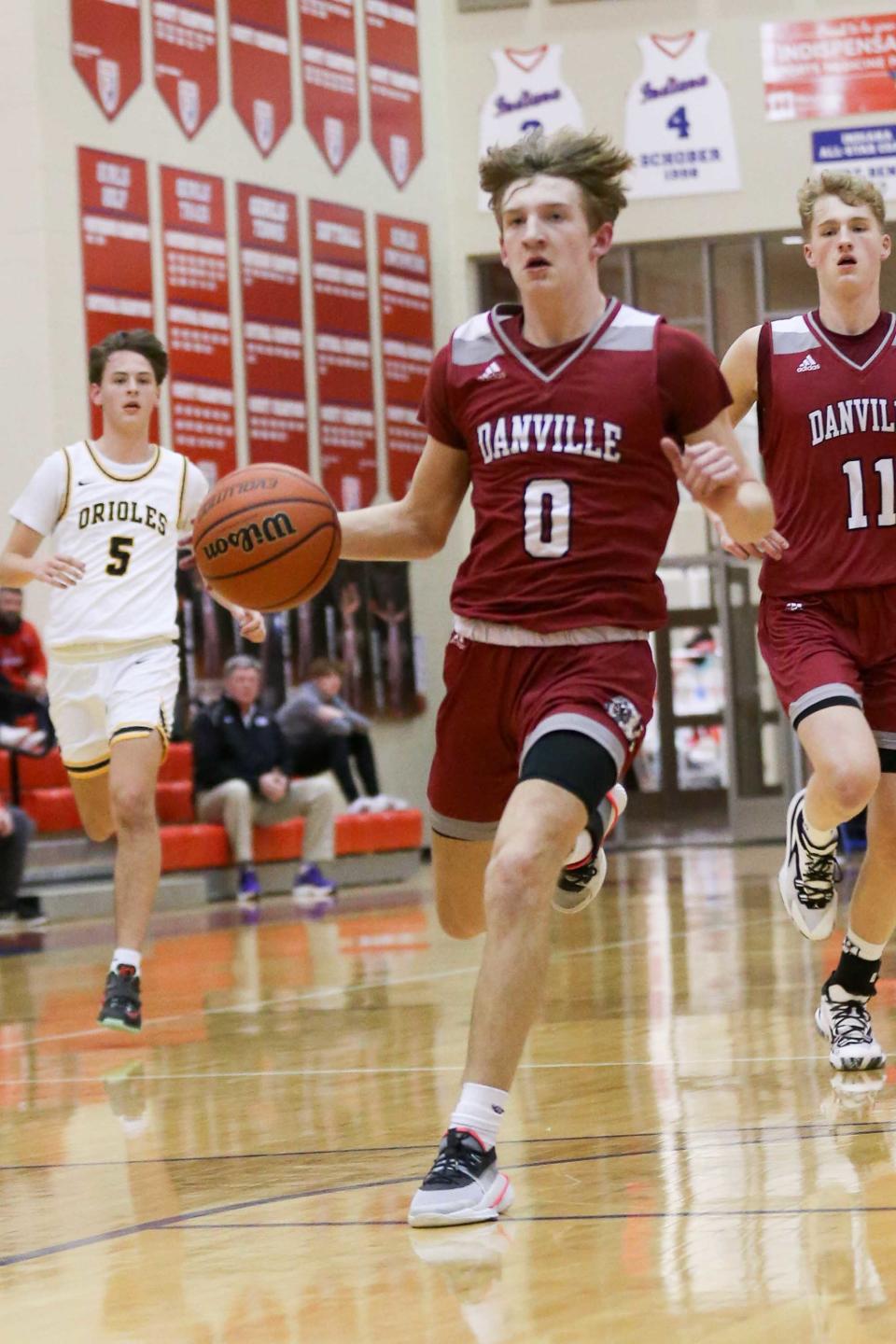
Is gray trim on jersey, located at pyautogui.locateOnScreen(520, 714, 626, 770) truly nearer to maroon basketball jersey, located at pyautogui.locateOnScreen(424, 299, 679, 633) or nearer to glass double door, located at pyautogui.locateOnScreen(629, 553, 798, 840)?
maroon basketball jersey, located at pyautogui.locateOnScreen(424, 299, 679, 633)

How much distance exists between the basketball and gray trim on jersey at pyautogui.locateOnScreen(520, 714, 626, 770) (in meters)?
0.63

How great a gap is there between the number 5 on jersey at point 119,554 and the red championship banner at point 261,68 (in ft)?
35.4

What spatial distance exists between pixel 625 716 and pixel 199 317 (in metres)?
13.0

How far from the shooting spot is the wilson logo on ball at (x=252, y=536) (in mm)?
4133

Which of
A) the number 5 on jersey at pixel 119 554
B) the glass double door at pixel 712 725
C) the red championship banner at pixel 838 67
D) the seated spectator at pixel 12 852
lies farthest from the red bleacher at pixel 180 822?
the red championship banner at pixel 838 67

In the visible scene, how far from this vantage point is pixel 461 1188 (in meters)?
3.46

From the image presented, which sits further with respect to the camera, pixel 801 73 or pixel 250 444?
pixel 801 73

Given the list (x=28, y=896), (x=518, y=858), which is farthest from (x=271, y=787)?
(x=518, y=858)

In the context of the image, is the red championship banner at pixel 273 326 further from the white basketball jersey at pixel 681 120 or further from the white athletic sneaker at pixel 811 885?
the white athletic sneaker at pixel 811 885

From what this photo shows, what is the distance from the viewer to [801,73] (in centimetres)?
1850

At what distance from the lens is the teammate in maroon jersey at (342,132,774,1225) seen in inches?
153

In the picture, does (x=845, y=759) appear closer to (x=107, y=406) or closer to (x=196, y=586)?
(x=107, y=406)

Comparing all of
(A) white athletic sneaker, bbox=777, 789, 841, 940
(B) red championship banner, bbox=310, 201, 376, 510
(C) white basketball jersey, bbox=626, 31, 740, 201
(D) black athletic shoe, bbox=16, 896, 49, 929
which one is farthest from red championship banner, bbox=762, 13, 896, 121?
(A) white athletic sneaker, bbox=777, 789, 841, 940

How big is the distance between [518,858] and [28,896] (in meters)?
9.41
